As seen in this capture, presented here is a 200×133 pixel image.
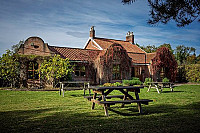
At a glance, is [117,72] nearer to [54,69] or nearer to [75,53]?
[75,53]

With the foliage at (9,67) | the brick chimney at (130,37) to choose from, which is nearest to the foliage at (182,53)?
the brick chimney at (130,37)

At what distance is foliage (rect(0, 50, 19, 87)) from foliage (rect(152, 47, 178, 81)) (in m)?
16.0

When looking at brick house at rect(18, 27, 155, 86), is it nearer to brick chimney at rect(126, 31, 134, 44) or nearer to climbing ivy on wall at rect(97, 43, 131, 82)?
climbing ivy on wall at rect(97, 43, 131, 82)

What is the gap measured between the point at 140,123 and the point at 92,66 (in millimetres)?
16220

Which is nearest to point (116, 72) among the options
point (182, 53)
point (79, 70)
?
point (79, 70)

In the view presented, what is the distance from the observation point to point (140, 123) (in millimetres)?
5082

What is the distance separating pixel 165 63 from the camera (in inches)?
969

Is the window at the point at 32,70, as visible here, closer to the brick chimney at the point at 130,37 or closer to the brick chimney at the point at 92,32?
the brick chimney at the point at 92,32

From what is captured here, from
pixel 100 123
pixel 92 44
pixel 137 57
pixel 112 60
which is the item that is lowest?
pixel 100 123

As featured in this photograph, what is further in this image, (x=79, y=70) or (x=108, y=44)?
(x=108, y=44)

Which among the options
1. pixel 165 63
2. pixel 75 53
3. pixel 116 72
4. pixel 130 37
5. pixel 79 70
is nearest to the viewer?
pixel 79 70

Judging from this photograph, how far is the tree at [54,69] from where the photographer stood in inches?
674

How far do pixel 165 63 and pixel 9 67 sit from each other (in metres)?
17.9

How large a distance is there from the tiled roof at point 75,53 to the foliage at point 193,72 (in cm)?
1279
